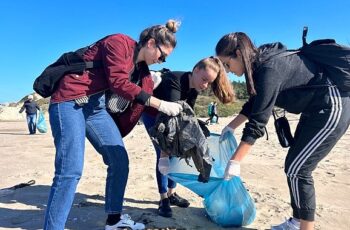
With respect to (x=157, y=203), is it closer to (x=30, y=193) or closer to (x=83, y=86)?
(x=30, y=193)

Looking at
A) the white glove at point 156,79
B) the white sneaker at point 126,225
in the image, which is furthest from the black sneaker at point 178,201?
the white glove at point 156,79

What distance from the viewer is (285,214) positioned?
4.11 metres

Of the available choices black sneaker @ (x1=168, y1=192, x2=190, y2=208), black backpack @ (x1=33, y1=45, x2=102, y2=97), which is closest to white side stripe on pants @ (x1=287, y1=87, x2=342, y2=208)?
black sneaker @ (x1=168, y1=192, x2=190, y2=208)

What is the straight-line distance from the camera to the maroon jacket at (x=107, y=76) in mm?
3023

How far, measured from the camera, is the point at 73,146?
2.97m

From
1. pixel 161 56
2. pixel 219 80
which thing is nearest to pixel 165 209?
pixel 219 80

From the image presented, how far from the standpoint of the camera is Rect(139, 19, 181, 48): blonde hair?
3191mm

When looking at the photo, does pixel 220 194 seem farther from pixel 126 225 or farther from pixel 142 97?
pixel 142 97

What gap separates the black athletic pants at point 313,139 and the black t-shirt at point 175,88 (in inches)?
44.3

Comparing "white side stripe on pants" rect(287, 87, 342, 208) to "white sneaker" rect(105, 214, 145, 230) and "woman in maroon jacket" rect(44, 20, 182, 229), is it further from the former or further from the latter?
"white sneaker" rect(105, 214, 145, 230)

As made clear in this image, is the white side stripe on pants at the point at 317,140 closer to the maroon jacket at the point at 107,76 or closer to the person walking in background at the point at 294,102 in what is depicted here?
the person walking in background at the point at 294,102

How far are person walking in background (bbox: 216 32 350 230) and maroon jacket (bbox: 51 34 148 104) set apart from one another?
2.27 ft

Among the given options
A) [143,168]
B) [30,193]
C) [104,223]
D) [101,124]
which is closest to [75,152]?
[101,124]

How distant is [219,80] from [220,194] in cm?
101
